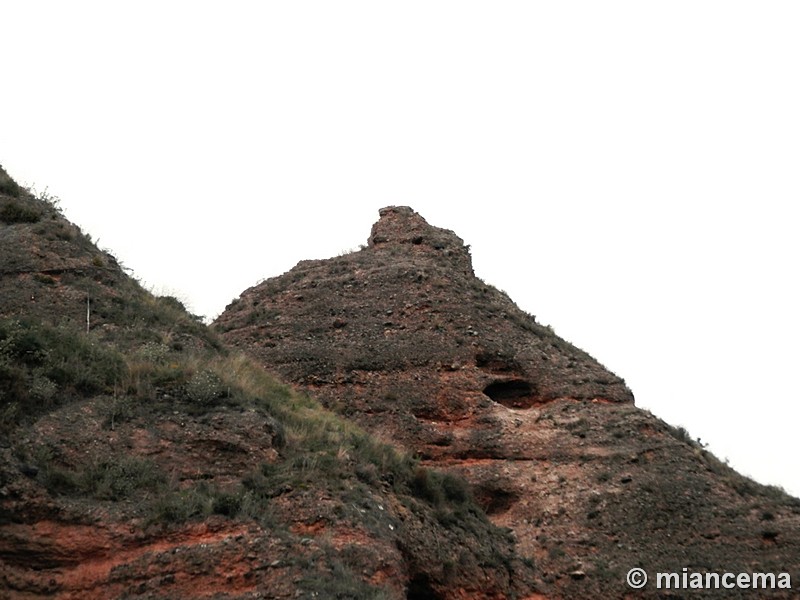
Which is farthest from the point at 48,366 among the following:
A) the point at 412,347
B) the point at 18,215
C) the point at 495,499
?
the point at 412,347

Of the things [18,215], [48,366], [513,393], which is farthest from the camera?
[513,393]

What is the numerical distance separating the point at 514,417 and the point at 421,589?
1002cm

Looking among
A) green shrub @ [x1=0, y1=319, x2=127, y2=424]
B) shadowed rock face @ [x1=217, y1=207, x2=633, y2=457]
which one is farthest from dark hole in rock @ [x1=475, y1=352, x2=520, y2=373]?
green shrub @ [x1=0, y1=319, x2=127, y2=424]

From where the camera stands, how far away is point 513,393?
1115 inches

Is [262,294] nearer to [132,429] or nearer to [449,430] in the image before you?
[449,430]

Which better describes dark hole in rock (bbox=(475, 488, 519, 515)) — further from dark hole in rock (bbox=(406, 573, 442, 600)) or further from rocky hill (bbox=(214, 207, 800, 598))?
dark hole in rock (bbox=(406, 573, 442, 600))

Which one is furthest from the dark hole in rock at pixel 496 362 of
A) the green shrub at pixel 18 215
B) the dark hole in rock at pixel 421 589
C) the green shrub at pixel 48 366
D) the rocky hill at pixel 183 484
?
the green shrub at pixel 48 366

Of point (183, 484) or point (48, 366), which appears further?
point (48, 366)

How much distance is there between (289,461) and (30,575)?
13.4ft

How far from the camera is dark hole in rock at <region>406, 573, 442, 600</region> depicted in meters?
17.5

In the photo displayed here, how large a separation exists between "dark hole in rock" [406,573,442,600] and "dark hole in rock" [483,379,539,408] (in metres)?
10.6

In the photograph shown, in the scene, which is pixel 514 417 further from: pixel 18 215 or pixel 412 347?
pixel 18 215

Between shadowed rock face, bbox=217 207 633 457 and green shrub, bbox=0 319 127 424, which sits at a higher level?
shadowed rock face, bbox=217 207 633 457

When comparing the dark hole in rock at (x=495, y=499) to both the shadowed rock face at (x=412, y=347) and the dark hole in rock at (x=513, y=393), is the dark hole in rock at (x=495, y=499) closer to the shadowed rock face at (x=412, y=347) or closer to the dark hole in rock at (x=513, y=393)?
the shadowed rock face at (x=412, y=347)
